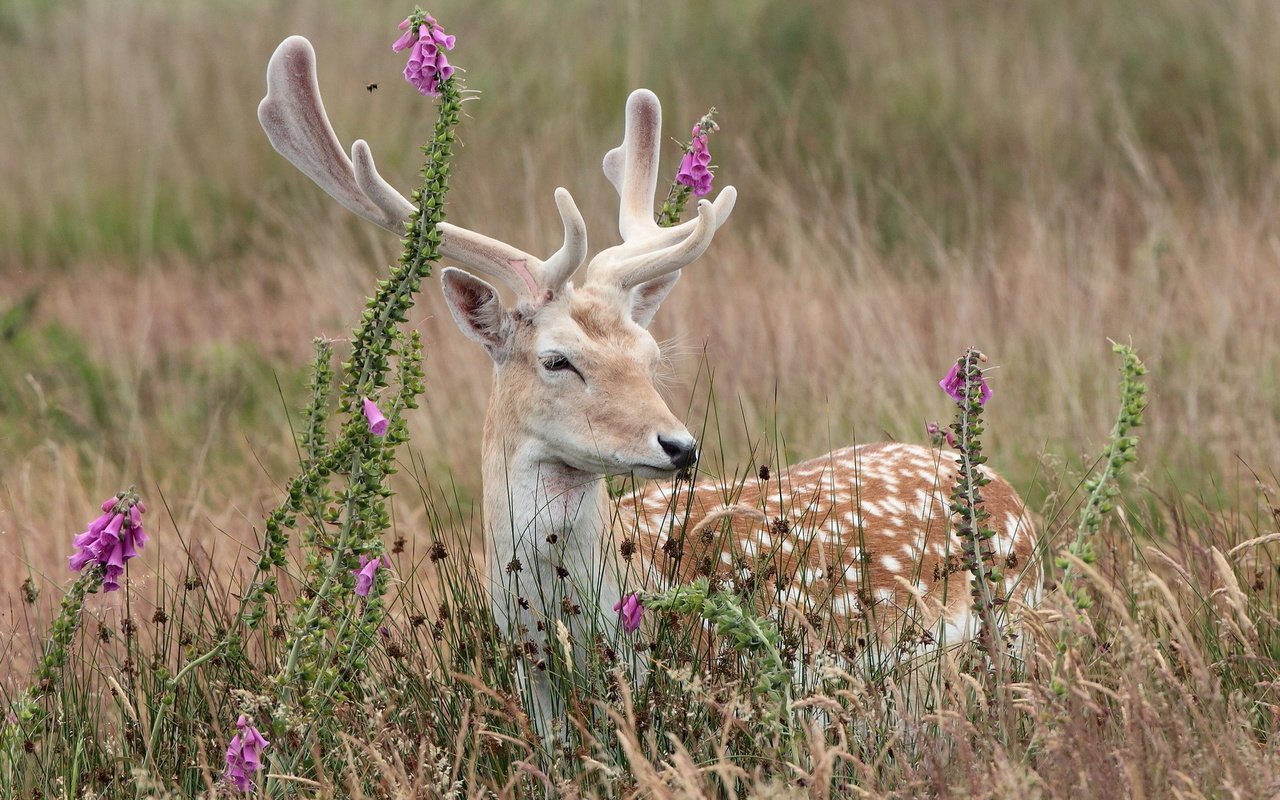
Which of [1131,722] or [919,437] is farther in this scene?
A: [919,437]

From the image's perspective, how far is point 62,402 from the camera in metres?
7.16

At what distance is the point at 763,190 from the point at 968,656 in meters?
5.50

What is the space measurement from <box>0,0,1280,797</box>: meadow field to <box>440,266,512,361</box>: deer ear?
33 cm

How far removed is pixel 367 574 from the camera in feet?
10.6

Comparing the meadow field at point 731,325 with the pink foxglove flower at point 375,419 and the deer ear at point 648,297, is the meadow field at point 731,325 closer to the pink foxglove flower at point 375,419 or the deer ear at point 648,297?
the deer ear at point 648,297

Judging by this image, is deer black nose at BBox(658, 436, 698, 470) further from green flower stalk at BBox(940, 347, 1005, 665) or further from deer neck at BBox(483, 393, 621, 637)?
green flower stalk at BBox(940, 347, 1005, 665)

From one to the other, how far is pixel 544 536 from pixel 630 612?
0.39m

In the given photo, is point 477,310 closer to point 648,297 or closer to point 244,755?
point 648,297

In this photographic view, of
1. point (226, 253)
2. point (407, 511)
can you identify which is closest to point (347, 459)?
point (407, 511)

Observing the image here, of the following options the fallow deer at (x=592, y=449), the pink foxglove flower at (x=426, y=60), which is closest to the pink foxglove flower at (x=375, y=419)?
the fallow deer at (x=592, y=449)

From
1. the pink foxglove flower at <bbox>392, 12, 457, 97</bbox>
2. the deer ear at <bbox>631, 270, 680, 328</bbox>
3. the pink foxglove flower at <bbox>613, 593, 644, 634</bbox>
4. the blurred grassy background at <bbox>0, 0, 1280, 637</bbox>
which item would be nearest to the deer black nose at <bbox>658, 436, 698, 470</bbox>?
the pink foxglove flower at <bbox>613, 593, 644, 634</bbox>

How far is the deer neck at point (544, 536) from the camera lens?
359cm

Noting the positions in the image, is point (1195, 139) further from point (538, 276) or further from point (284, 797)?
point (284, 797)

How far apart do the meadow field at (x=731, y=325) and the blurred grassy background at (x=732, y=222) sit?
0.09 feet
